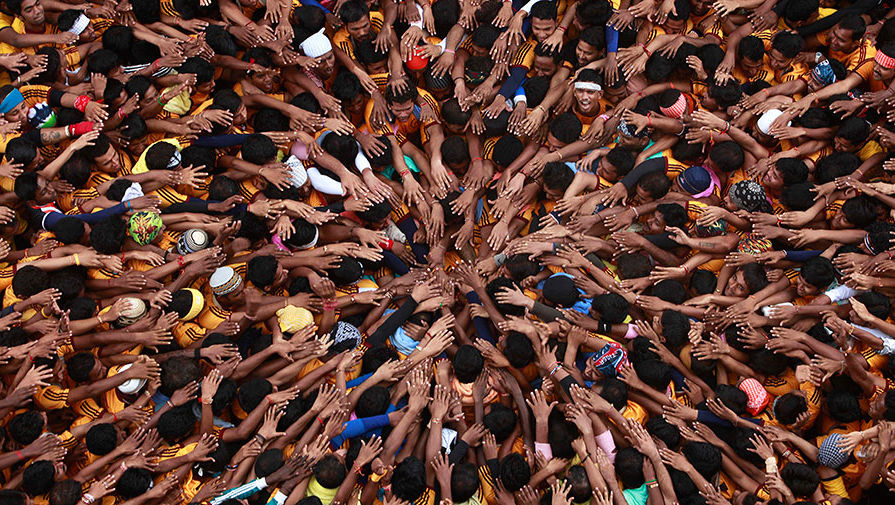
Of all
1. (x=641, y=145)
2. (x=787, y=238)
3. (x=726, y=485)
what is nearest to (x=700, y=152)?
(x=641, y=145)

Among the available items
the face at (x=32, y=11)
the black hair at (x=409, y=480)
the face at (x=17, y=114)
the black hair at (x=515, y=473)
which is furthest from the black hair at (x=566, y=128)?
the face at (x=32, y=11)

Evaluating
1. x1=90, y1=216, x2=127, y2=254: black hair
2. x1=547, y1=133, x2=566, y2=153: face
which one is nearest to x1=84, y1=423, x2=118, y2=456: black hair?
x1=90, y1=216, x2=127, y2=254: black hair

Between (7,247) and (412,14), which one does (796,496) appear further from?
(7,247)

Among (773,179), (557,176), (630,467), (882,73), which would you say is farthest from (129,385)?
(882,73)

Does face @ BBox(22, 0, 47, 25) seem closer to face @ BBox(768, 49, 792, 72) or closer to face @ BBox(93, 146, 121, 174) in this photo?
face @ BBox(93, 146, 121, 174)

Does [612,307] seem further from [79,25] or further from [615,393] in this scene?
[79,25]

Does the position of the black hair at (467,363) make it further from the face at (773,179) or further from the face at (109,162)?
the face at (109,162)
